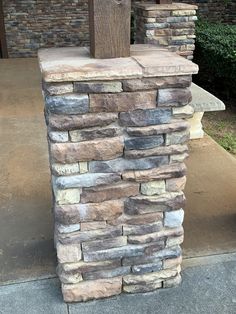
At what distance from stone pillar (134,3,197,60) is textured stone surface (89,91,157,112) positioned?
2.86 meters

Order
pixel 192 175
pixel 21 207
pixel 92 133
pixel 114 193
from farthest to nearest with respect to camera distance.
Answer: pixel 192 175 < pixel 21 207 < pixel 114 193 < pixel 92 133

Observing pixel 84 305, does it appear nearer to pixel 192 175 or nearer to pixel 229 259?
pixel 229 259

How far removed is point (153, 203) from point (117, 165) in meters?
0.28

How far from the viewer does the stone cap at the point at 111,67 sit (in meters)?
1.63

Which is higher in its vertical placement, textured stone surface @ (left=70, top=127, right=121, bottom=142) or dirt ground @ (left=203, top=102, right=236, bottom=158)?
textured stone surface @ (left=70, top=127, right=121, bottom=142)

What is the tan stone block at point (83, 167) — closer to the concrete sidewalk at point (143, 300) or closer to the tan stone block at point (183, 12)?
the concrete sidewalk at point (143, 300)

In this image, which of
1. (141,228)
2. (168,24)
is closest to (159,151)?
(141,228)

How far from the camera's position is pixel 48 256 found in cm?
240

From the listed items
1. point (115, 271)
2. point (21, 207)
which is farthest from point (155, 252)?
point (21, 207)

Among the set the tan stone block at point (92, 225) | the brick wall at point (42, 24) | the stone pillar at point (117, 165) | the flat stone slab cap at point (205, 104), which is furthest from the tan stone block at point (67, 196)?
the brick wall at point (42, 24)

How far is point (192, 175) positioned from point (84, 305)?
1728 millimetres

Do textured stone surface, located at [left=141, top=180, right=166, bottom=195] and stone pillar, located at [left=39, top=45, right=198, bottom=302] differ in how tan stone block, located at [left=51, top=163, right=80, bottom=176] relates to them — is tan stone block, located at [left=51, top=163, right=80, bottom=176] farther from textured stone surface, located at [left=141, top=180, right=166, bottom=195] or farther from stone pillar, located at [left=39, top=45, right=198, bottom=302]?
textured stone surface, located at [left=141, top=180, right=166, bottom=195]

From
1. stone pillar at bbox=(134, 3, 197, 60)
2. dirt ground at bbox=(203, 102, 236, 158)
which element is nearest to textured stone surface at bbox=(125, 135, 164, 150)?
dirt ground at bbox=(203, 102, 236, 158)

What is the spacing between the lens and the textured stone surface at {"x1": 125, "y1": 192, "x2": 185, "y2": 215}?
1.92 metres
